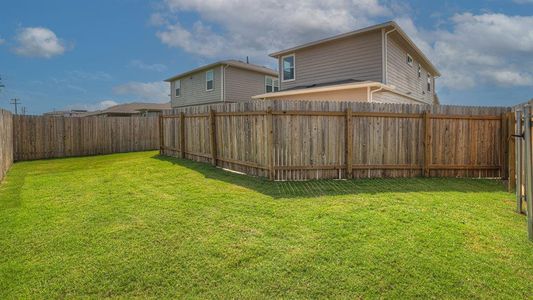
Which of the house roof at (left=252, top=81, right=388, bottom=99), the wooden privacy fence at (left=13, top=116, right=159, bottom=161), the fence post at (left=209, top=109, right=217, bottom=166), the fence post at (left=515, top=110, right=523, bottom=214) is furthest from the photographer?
the wooden privacy fence at (left=13, top=116, right=159, bottom=161)

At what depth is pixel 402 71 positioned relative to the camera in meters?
15.6

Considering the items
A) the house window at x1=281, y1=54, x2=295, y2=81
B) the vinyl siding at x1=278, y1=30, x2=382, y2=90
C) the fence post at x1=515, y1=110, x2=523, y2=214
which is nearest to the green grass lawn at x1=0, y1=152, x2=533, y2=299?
the fence post at x1=515, y1=110, x2=523, y2=214

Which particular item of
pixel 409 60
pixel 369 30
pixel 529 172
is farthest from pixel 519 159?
pixel 409 60

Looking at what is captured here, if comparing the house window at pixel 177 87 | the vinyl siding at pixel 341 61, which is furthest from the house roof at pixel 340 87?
the house window at pixel 177 87

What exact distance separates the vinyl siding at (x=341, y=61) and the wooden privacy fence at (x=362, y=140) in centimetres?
566

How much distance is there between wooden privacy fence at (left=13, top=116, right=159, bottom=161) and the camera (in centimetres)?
1457

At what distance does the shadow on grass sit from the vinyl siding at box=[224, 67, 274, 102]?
50.9 ft

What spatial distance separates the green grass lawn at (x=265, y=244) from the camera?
10.4 ft

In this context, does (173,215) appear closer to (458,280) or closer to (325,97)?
(458,280)

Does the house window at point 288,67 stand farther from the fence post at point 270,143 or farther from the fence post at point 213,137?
the fence post at point 270,143

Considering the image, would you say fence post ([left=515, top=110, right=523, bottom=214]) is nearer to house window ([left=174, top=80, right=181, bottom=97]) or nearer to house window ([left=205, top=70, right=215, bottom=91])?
house window ([left=205, top=70, right=215, bottom=91])

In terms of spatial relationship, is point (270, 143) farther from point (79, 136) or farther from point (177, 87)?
point (177, 87)

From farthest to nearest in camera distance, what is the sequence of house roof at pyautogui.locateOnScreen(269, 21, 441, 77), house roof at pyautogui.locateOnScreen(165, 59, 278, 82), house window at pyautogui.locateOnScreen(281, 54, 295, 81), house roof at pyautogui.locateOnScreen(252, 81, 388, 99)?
house roof at pyautogui.locateOnScreen(165, 59, 278, 82)
house window at pyautogui.locateOnScreen(281, 54, 295, 81)
house roof at pyautogui.locateOnScreen(269, 21, 441, 77)
house roof at pyautogui.locateOnScreen(252, 81, 388, 99)

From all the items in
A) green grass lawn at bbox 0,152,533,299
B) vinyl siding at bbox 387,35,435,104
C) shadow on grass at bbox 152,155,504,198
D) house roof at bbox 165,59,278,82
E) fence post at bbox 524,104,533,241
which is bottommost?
green grass lawn at bbox 0,152,533,299
